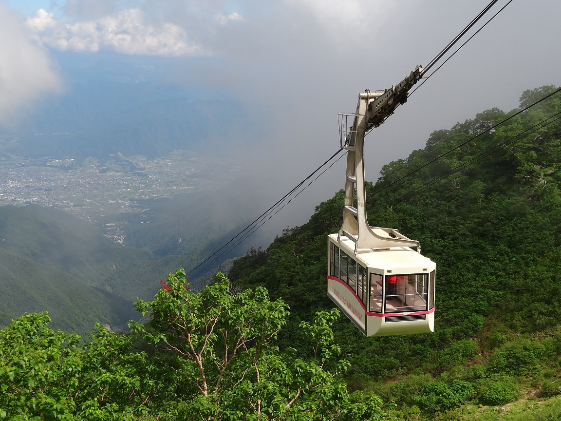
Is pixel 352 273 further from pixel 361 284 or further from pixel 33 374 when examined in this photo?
pixel 33 374

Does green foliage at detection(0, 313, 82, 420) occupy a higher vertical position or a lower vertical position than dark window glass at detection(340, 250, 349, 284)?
lower

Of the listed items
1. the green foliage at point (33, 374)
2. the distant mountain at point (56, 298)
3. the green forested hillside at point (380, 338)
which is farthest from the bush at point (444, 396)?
the distant mountain at point (56, 298)

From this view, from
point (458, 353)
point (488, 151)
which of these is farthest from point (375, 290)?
point (488, 151)

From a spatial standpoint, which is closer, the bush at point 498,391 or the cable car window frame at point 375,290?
the cable car window frame at point 375,290

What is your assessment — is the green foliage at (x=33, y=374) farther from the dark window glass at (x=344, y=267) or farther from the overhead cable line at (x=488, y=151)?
the overhead cable line at (x=488, y=151)

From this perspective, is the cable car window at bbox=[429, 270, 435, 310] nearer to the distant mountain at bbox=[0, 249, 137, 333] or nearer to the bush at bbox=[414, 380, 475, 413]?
the bush at bbox=[414, 380, 475, 413]

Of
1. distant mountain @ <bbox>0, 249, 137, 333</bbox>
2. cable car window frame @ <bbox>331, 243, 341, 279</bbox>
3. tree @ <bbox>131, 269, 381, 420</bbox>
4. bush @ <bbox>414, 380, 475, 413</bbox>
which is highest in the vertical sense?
distant mountain @ <bbox>0, 249, 137, 333</bbox>

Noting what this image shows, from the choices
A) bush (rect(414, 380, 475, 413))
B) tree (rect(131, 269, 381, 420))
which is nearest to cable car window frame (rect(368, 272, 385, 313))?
tree (rect(131, 269, 381, 420))

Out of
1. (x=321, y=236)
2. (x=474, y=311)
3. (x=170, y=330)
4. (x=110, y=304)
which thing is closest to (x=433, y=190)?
(x=321, y=236)

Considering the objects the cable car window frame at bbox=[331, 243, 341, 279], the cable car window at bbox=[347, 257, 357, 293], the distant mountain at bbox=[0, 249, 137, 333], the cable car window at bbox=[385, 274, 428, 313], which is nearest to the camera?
the cable car window at bbox=[385, 274, 428, 313]
